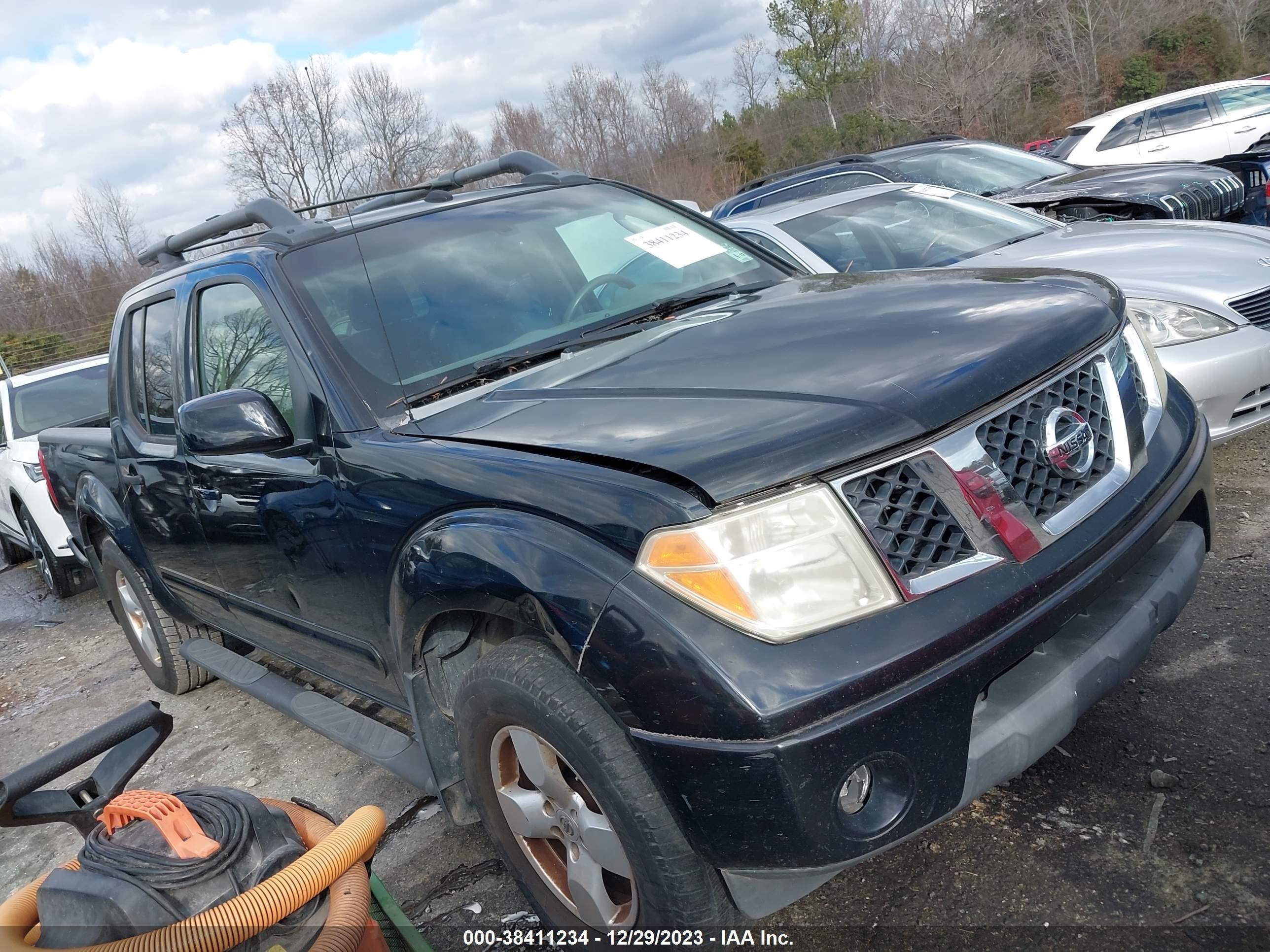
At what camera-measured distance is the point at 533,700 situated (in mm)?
2045

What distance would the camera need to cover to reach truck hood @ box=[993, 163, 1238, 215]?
6723 millimetres

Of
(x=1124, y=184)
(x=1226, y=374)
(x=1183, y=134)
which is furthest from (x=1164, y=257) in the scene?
(x=1183, y=134)

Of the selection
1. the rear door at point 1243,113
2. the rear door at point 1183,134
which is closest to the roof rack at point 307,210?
the rear door at point 1183,134

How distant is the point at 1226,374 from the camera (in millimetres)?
4152

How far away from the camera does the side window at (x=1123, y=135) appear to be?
12898 millimetres

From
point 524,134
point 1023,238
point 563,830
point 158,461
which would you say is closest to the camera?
point 563,830

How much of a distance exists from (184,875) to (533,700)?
0.69 meters

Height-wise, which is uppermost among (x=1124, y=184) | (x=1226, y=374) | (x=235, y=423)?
(x=235, y=423)

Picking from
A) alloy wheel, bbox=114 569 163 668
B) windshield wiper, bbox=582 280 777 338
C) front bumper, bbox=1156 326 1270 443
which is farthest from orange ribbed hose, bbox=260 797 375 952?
front bumper, bbox=1156 326 1270 443

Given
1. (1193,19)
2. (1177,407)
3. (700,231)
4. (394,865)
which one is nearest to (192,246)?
(700,231)

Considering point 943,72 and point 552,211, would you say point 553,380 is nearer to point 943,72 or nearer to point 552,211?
point 552,211

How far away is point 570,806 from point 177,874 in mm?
767

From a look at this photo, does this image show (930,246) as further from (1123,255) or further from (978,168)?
(978,168)

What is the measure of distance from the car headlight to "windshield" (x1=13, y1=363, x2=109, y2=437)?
281 inches
